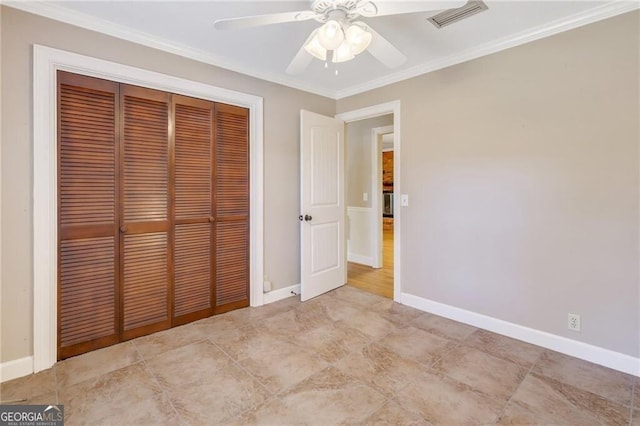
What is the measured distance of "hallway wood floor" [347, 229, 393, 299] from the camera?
3.64 m

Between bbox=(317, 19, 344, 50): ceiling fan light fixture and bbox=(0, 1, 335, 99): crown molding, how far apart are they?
4.98 ft

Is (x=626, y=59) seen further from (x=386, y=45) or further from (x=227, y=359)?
(x=227, y=359)

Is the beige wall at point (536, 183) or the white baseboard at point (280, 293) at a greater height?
the beige wall at point (536, 183)

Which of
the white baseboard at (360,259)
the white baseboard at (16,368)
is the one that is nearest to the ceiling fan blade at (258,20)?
the white baseboard at (16,368)

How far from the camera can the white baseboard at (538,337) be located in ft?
6.46

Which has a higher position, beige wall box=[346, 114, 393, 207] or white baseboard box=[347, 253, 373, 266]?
beige wall box=[346, 114, 393, 207]

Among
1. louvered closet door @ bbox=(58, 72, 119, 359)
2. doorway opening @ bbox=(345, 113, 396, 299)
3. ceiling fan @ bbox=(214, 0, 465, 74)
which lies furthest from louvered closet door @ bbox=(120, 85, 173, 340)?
doorway opening @ bbox=(345, 113, 396, 299)

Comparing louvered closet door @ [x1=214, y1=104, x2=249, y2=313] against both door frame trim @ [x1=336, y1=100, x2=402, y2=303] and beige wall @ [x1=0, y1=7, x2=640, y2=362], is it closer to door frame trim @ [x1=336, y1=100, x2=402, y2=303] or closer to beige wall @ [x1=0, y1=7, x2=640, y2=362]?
beige wall @ [x1=0, y1=7, x2=640, y2=362]

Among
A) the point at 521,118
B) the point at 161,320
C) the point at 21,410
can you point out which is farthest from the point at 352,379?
the point at 521,118

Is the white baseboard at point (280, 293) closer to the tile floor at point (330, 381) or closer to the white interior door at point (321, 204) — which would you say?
the white interior door at point (321, 204)

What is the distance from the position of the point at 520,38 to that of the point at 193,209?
2977 millimetres

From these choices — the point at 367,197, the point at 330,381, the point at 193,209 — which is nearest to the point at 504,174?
the point at 330,381

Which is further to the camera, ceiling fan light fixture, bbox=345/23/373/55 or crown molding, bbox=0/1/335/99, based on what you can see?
crown molding, bbox=0/1/335/99

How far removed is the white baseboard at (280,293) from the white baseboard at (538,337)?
1.26 metres
